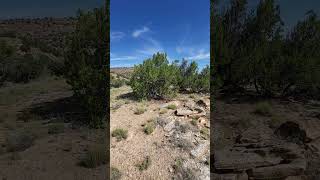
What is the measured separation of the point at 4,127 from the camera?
37.7 ft

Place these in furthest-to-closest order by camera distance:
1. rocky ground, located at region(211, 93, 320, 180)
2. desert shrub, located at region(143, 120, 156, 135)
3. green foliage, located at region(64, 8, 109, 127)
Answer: green foliage, located at region(64, 8, 109, 127) < desert shrub, located at region(143, 120, 156, 135) < rocky ground, located at region(211, 93, 320, 180)

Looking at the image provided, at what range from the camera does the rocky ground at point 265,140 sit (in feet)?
25.4

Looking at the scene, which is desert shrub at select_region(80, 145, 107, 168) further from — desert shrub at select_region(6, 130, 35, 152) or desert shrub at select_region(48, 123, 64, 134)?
desert shrub at select_region(48, 123, 64, 134)

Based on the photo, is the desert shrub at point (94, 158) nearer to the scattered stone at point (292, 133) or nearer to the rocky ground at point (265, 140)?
the rocky ground at point (265, 140)

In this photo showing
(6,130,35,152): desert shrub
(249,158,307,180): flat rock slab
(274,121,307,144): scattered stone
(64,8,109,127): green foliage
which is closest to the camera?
(249,158,307,180): flat rock slab

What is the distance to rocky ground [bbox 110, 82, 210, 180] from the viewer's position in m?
8.41

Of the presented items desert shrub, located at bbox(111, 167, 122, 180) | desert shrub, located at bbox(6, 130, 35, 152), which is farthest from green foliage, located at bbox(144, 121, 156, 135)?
desert shrub, located at bbox(6, 130, 35, 152)

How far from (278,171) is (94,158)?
4015mm

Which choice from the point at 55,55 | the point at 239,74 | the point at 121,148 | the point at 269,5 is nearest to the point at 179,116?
the point at 121,148

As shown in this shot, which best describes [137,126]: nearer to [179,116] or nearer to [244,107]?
[179,116]

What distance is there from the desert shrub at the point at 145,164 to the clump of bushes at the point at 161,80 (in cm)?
514

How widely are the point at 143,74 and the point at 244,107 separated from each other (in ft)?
13.2

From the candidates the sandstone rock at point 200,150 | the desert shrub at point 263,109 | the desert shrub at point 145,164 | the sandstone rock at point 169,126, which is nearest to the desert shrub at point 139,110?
the sandstone rock at point 169,126

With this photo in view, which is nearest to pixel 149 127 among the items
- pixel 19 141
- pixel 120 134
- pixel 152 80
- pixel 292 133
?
pixel 120 134
